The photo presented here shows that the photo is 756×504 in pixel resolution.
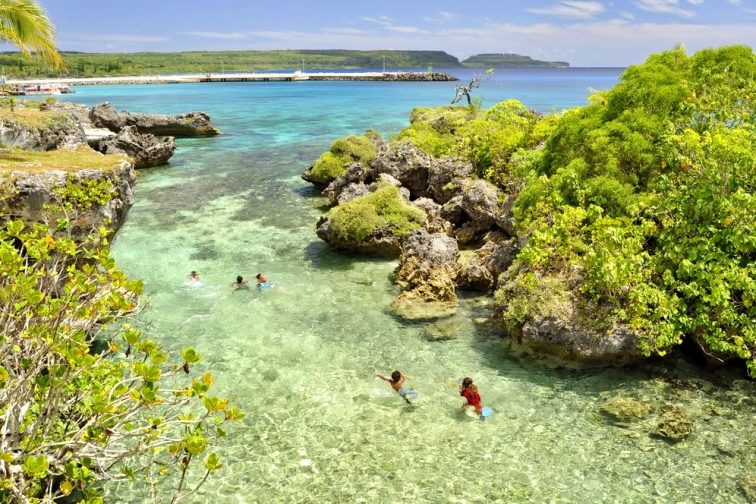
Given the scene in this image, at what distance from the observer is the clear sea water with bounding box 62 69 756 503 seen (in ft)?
33.2

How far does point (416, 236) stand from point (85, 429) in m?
15.2

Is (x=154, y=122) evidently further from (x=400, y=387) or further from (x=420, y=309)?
(x=400, y=387)

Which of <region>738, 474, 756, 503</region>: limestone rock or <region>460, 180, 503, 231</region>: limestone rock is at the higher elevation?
<region>460, 180, 503, 231</region>: limestone rock

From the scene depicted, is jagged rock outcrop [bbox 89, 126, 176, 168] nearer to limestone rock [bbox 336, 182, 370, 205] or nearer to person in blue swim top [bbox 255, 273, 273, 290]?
limestone rock [bbox 336, 182, 370, 205]

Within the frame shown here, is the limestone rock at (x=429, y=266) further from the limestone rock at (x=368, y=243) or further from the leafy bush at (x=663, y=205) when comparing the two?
the leafy bush at (x=663, y=205)

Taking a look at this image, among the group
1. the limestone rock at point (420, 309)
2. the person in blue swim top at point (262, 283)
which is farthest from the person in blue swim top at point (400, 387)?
the person in blue swim top at point (262, 283)

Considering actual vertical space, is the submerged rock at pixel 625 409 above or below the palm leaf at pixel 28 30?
below

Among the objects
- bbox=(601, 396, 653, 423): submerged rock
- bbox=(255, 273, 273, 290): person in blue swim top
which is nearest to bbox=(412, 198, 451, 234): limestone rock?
bbox=(255, 273, 273, 290): person in blue swim top

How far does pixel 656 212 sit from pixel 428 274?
24.6 ft

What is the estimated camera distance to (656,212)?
49.2 feet

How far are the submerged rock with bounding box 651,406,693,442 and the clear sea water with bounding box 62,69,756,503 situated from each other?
0.17m

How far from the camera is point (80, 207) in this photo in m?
14.5

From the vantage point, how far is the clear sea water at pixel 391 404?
1012 centimetres

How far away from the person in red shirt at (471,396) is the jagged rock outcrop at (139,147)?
3613 cm
